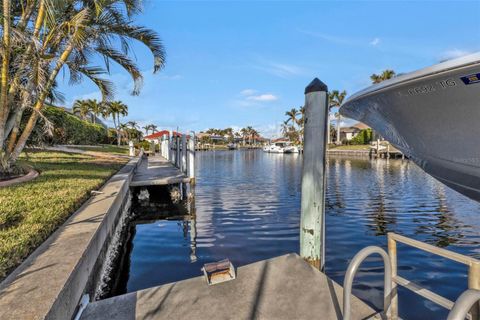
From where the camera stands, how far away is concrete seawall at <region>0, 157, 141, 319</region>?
9.37 feet

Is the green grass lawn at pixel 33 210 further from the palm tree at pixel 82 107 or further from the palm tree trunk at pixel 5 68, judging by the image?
the palm tree at pixel 82 107

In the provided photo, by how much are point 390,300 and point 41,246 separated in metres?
4.50

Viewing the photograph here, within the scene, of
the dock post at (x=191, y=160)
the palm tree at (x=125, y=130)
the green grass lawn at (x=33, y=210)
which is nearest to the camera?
the green grass lawn at (x=33, y=210)

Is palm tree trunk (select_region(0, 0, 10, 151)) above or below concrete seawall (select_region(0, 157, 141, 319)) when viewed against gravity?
above

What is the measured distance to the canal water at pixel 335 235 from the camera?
19.3ft

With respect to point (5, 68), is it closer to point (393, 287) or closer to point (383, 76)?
point (393, 287)

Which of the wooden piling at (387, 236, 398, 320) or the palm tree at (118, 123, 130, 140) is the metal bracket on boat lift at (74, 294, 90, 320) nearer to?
the wooden piling at (387, 236, 398, 320)

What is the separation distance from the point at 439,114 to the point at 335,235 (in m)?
5.60

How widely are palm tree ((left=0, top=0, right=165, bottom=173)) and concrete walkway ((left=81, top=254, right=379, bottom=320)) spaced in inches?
305

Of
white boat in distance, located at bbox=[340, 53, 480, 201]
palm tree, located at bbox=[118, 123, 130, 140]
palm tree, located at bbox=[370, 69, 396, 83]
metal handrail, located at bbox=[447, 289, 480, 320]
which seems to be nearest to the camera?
metal handrail, located at bbox=[447, 289, 480, 320]

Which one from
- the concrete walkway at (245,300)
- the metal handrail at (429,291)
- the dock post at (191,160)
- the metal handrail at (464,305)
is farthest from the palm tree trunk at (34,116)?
the metal handrail at (464,305)

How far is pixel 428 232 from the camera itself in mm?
8867

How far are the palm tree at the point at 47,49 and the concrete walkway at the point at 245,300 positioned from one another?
25.5ft

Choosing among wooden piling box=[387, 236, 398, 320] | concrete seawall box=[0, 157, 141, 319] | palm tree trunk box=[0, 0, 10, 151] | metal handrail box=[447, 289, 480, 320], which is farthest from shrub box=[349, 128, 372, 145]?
metal handrail box=[447, 289, 480, 320]
